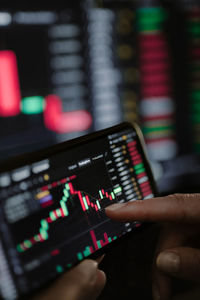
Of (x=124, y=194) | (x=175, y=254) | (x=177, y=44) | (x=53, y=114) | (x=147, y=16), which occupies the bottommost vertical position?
(x=175, y=254)

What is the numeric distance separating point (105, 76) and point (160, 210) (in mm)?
651

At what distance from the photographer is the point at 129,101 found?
125 cm

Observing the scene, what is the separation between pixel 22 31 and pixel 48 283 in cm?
73

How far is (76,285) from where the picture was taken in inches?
21.7

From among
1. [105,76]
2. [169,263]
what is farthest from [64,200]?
[105,76]

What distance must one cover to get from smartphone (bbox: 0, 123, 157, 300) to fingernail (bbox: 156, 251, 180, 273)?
62 millimetres

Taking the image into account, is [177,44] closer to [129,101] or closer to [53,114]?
[129,101]

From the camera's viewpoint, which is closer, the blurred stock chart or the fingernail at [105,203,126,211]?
the fingernail at [105,203,126,211]

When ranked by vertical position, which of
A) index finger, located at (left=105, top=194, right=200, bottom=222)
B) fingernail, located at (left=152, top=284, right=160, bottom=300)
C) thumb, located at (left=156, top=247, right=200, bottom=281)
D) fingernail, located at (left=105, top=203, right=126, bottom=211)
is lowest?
fingernail, located at (left=152, top=284, right=160, bottom=300)

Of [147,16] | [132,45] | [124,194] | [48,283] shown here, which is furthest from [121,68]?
[48,283]

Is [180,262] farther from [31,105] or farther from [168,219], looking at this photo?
[31,105]

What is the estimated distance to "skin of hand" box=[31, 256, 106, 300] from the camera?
1.76 ft

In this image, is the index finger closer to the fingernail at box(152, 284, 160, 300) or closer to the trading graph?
the fingernail at box(152, 284, 160, 300)

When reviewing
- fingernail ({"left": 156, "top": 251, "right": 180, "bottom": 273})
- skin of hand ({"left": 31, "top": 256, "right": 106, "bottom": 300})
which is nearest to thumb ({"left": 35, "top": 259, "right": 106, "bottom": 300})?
skin of hand ({"left": 31, "top": 256, "right": 106, "bottom": 300})
